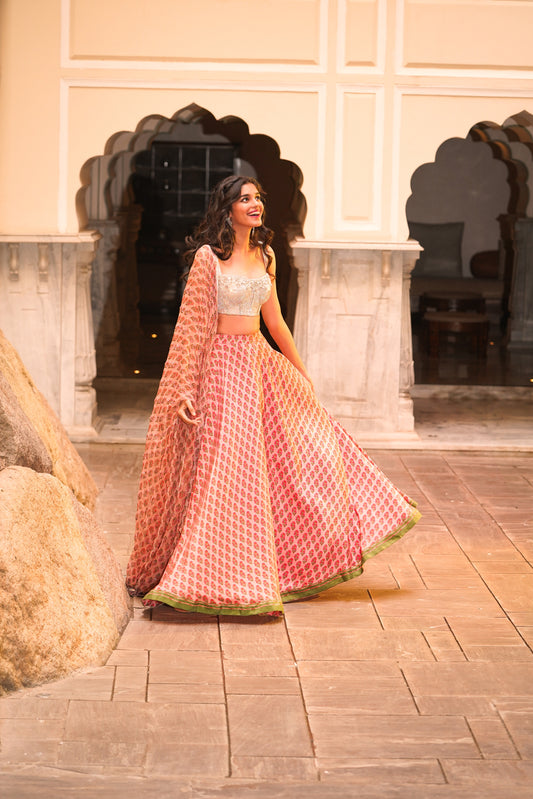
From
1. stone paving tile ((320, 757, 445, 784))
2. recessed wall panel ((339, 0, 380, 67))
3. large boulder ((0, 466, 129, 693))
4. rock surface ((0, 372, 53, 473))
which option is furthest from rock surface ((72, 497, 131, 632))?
recessed wall panel ((339, 0, 380, 67))

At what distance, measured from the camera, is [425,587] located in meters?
5.40

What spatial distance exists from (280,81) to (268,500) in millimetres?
4116

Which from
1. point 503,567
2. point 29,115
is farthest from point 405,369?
point 29,115

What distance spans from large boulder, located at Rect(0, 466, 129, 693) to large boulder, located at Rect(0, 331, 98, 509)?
0.90ft

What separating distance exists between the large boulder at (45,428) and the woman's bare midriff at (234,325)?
0.89 metres

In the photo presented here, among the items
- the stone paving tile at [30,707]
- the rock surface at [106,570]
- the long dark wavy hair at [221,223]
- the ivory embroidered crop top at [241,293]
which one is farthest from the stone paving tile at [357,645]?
the long dark wavy hair at [221,223]

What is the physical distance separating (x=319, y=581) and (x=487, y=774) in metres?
1.64

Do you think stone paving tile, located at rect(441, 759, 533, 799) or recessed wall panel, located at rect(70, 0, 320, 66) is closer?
stone paving tile, located at rect(441, 759, 533, 799)

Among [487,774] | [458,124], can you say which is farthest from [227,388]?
[458,124]

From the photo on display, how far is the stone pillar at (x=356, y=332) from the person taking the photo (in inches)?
330

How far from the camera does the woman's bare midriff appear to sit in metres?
5.08

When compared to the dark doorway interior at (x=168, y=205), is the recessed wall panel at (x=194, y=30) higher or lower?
higher

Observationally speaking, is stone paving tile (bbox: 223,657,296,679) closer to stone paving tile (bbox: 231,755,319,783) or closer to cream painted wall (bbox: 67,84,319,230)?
stone paving tile (bbox: 231,755,319,783)

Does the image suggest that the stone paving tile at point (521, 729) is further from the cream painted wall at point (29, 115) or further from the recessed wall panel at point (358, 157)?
the cream painted wall at point (29, 115)
